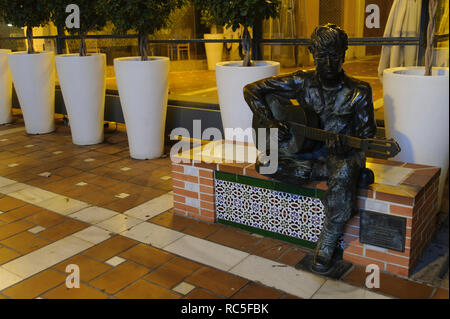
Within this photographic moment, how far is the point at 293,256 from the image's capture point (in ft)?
Answer: 9.28

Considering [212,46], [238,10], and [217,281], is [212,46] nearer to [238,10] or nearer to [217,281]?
[238,10]

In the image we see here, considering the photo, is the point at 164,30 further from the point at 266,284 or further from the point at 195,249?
the point at 266,284

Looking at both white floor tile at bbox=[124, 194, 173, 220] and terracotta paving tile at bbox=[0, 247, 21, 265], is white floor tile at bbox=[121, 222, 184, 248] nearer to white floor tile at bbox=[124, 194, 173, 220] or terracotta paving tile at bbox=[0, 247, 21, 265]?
white floor tile at bbox=[124, 194, 173, 220]

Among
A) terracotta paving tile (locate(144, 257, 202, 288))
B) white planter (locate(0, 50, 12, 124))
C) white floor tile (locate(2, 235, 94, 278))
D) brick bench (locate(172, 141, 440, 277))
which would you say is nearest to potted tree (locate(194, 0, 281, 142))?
brick bench (locate(172, 141, 440, 277))

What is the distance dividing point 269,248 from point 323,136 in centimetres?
80

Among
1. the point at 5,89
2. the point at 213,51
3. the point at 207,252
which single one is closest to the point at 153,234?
the point at 207,252

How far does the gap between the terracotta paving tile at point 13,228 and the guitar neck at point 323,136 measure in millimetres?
2058

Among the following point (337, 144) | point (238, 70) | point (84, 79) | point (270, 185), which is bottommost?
point (270, 185)

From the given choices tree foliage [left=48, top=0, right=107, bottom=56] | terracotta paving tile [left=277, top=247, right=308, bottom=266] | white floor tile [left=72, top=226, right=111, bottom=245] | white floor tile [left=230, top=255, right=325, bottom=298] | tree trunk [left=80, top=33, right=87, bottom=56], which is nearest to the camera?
white floor tile [left=230, top=255, right=325, bottom=298]

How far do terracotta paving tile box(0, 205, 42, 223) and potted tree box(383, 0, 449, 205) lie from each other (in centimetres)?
269

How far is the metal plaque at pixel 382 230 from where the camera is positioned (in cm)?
253

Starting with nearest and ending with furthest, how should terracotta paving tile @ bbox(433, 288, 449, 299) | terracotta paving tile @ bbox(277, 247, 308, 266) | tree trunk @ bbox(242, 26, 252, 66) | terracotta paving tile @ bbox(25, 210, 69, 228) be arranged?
terracotta paving tile @ bbox(433, 288, 449, 299) → terracotta paving tile @ bbox(277, 247, 308, 266) → terracotta paving tile @ bbox(25, 210, 69, 228) → tree trunk @ bbox(242, 26, 252, 66)

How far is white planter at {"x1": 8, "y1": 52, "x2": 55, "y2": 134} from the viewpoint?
19.0ft

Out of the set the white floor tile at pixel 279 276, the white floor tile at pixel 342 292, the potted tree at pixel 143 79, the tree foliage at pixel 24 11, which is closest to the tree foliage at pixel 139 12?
the potted tree at pixel 143 79
